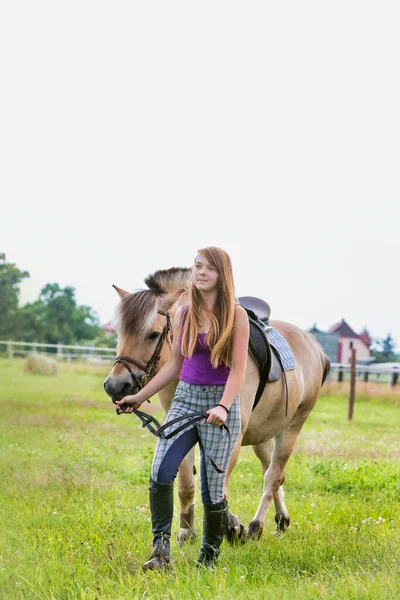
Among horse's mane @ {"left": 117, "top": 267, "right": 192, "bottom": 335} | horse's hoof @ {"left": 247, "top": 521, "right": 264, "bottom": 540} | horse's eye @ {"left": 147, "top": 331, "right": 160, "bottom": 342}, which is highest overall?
horse's mane @ {"left": 117, "top": 267, "right": 192, "bottom": 335}

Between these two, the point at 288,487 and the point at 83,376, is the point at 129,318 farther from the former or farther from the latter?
the point at 83,376

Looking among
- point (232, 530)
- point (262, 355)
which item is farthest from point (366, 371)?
point (232, 530)

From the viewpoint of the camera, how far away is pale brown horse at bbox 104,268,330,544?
4.63 meters

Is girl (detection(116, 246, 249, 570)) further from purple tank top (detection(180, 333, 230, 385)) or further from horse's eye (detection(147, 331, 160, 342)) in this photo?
horse's eye (detection(147, 331, 160, 342))

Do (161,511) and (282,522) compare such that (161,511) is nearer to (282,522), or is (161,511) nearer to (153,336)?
(153,336)

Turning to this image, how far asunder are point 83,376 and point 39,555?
25310 mm

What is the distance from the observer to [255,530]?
17.9 ft

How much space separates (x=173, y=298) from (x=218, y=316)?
3.12 feet

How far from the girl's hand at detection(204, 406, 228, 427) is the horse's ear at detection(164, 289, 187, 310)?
4.08ft

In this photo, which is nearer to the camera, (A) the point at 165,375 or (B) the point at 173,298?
(A) the point at 165,375

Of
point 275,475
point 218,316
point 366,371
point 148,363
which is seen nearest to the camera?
point 218,316

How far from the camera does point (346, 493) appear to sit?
24.9 feet

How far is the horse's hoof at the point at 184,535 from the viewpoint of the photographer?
503 cm

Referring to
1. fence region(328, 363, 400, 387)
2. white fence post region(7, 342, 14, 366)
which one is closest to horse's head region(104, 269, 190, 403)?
fence region(328, 363, 400, 387)
